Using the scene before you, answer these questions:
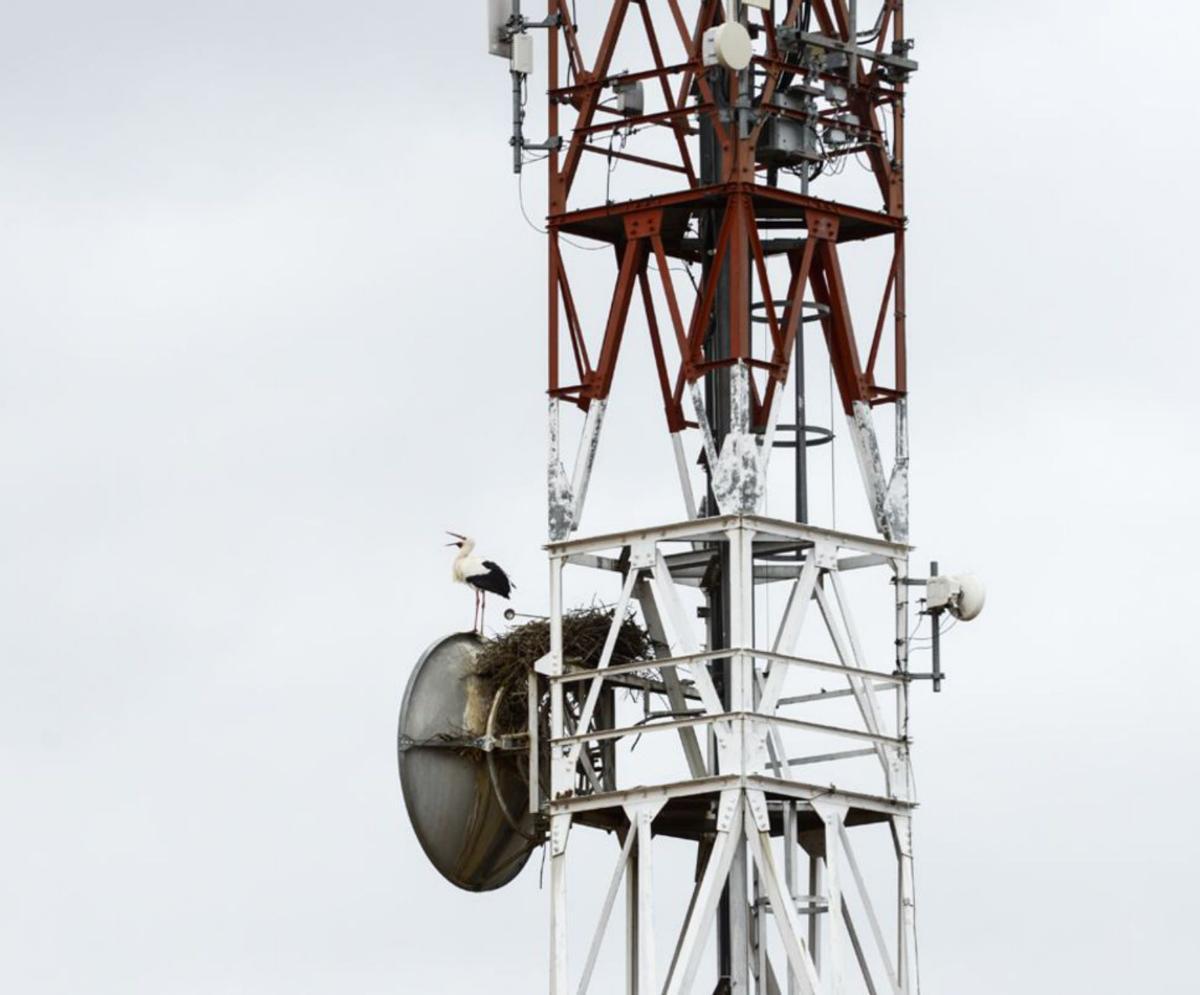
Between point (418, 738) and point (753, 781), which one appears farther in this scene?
point (418, 738)

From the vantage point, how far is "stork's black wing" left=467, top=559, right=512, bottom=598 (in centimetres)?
Answer: 8306

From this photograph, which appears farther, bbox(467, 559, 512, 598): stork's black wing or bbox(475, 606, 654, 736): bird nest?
bbox(467, 559, 512, 598): stork's black wing

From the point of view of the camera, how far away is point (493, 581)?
8319cm

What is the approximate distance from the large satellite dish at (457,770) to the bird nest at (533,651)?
23 centimetres

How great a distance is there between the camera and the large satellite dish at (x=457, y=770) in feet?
268

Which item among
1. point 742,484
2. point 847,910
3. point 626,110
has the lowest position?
point 847,910

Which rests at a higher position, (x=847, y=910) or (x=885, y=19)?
(x=885, y=19)

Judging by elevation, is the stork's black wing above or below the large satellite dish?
above

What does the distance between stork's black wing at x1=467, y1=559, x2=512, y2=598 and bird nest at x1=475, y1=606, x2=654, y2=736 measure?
107cm

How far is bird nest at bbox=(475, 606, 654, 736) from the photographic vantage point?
3145 inches

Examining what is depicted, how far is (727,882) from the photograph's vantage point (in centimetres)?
7775

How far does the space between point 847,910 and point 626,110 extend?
1104cm

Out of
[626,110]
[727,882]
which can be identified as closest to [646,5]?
[626,110]

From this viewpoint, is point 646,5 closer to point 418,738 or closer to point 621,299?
point 621,299
